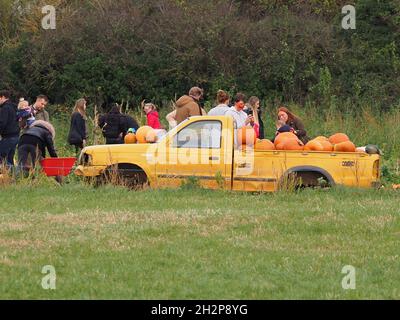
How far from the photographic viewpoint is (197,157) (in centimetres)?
1582

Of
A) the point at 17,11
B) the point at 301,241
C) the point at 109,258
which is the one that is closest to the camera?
the point at 109,258

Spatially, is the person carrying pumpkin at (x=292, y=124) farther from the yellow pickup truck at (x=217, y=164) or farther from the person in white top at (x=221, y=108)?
the yellow pickup truck at (x=217, y=164)

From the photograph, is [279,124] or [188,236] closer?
[188,236]

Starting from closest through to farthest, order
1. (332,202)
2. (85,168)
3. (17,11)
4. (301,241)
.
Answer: (301,241), (332,202), (85,168), (17,11)

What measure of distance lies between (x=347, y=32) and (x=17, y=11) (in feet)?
47.9

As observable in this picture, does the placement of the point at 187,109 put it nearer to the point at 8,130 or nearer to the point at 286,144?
the point at 286,144

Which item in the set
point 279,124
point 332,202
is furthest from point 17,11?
point 332,202

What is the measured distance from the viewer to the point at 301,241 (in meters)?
11.0

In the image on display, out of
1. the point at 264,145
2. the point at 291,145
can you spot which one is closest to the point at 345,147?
the point at 291,145

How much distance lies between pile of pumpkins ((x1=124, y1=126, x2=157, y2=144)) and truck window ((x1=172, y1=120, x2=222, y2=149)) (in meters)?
0.53

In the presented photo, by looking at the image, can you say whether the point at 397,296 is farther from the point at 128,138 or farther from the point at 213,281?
the point at 128,138

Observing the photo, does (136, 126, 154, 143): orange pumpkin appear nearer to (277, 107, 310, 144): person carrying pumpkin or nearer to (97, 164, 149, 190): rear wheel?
(97, 164, 149, 190): rear wheel

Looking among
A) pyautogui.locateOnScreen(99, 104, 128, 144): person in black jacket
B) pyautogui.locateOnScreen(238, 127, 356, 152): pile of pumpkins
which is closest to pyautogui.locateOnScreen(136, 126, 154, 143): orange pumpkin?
pyautogui.locateOnScreen(238, 127, 356, 152): pile of pumpkins

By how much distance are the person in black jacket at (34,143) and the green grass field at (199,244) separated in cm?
212
